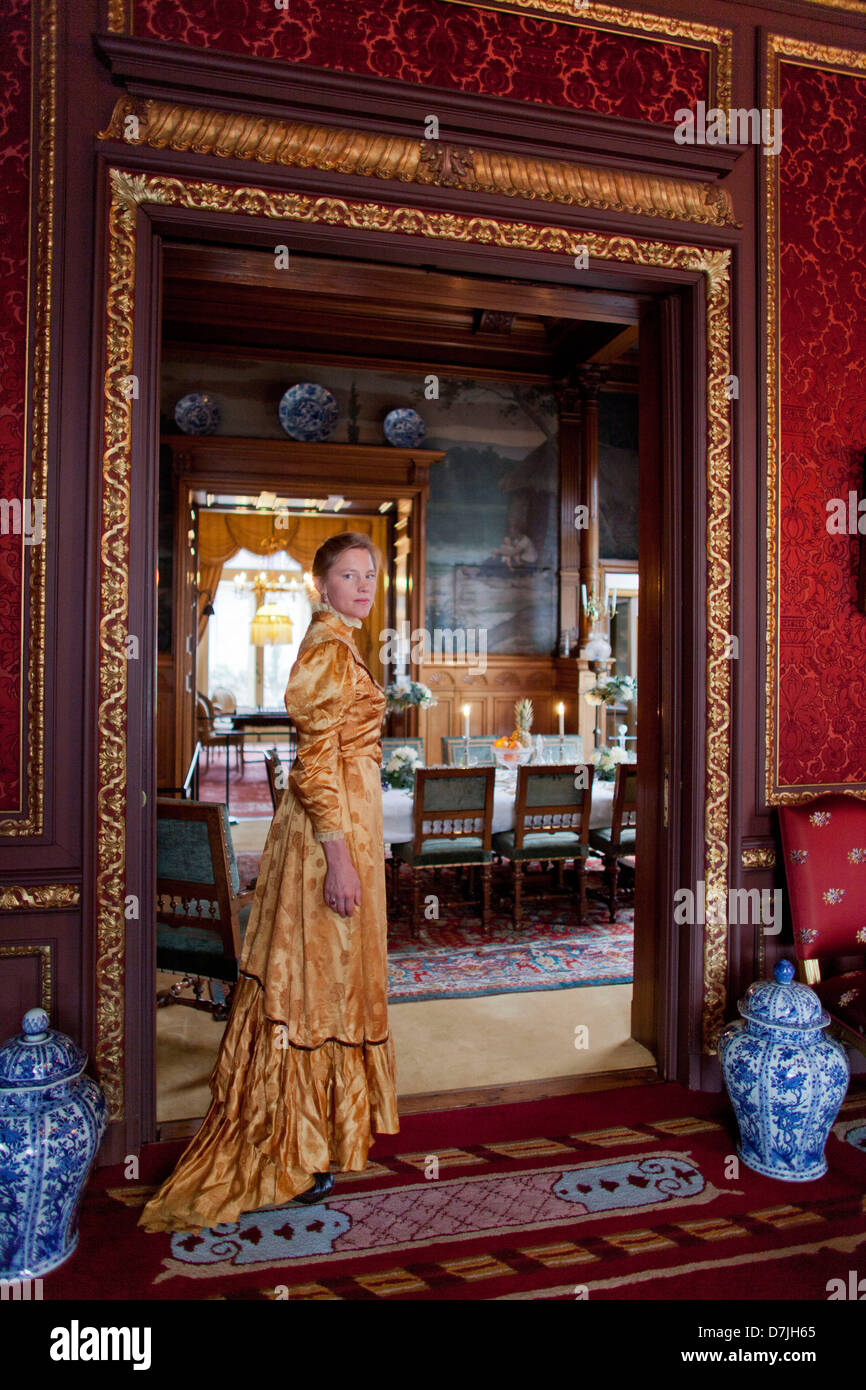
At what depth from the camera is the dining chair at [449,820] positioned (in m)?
4.57

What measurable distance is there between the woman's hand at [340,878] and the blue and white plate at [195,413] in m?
6.82

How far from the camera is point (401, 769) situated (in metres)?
5.13

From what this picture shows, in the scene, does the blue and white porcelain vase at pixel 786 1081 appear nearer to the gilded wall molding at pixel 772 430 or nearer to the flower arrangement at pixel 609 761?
the gilded wall molding at pixel 772 430

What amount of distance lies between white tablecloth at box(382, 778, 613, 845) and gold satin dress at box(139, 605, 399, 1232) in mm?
2016

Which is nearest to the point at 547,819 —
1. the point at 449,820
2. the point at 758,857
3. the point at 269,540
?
the point at 449,820

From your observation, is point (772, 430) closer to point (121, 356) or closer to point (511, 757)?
point (121, 356)

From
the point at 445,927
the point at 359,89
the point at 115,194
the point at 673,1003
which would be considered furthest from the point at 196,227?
the point at 445,927

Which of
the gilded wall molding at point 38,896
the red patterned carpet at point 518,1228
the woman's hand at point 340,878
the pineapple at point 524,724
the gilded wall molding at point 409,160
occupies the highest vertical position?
the gilded wall molding at point 409,160

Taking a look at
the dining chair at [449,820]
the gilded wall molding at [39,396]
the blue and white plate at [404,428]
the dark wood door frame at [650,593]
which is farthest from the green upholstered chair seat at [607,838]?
the blue and white plate at [404,428]

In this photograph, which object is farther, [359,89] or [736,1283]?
[359,89]

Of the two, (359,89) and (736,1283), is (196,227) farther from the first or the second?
(736,1283)

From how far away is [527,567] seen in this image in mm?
8953

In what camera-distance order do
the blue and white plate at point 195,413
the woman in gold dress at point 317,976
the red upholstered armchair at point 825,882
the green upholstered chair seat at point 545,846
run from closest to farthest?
the woman in gold dress at point 317,976 → the red upholstered armchair at point 825,882 → the green upholstered chair seat at point 545,846 → the blue and white plate at point 195,413
